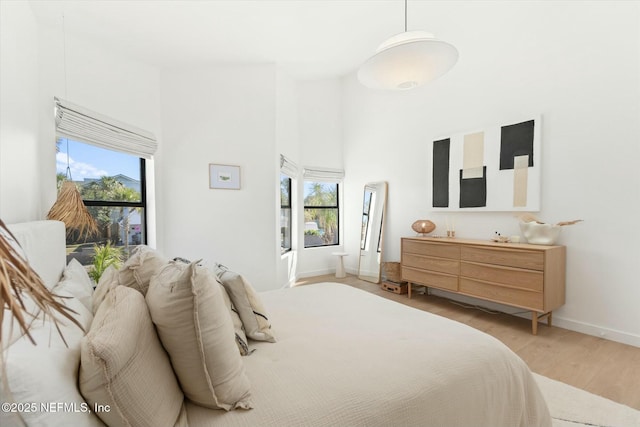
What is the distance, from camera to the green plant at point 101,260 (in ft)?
8.56

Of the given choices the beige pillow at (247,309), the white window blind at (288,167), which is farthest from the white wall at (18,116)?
the white window blind at (288,167)

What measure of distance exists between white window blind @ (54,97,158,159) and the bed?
1.34 meters

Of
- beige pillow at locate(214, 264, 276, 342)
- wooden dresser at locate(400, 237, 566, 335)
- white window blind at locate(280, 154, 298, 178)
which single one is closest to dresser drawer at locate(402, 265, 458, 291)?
wooden dresser at locate(400, 237, 566, 335)

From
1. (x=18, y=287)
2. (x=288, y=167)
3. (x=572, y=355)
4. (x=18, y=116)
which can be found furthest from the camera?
(x=288, y=167)

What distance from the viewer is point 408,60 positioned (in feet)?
5.72

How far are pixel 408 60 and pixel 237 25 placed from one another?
208 cm

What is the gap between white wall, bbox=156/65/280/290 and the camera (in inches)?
139

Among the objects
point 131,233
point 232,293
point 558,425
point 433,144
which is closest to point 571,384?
point 558,425

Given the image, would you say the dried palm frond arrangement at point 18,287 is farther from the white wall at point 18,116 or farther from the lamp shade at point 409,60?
A: the lamp shade at point 409,60

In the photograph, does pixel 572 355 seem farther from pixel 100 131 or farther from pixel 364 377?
pixel 100 131

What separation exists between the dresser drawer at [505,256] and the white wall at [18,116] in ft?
11.8

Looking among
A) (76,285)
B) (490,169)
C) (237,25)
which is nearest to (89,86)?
(237,25)

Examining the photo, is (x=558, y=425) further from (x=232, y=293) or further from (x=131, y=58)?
(x=131, y=58)

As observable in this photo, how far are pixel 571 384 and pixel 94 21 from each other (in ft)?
15.3
